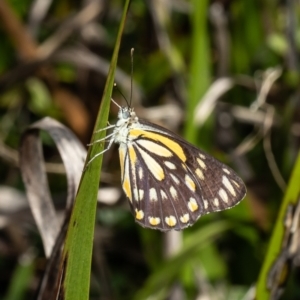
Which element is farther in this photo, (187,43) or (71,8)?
(71,8)

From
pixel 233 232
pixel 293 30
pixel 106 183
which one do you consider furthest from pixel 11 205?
pixel 293 30

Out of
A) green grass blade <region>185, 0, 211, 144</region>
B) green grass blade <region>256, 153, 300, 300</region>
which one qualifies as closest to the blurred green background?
green grass blade <region>185, 0, 211, 144</region>

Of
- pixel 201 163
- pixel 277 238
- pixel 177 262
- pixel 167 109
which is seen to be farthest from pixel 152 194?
pixel 167 109

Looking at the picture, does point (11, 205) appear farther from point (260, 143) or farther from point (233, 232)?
point (260, 143)

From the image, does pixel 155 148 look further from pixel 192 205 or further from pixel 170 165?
pixel 192 205

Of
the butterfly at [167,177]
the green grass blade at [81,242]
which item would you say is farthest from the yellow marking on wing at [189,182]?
the green grass blade at [81,242]

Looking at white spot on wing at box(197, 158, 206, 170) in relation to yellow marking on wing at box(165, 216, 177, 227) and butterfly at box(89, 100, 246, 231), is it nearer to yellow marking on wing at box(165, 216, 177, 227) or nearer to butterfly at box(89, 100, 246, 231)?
butterfly at box(89, 100, 246, 231)

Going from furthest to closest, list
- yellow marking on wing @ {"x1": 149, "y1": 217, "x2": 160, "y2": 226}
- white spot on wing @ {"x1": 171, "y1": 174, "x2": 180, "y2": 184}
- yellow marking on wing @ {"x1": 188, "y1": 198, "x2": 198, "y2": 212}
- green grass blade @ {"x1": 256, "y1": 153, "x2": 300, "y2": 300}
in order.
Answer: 1. white spot on wing @ {"x1": 171, "y1": 174, "x2": 180, "y2": 184}
2. yellow marking on wing @ {"x1": 188, "y1": 198, "x2": 198, "y2": 212}
3. yellow marking on wing @ {"x1": 149, "y1": 217, "x2": 160, "y2": 226}
4. green grass blade @ {"x1": 256, "y1": 153, "x2": 300, "y2": 300}
